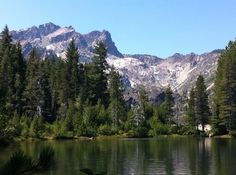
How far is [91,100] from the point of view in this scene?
125 metres

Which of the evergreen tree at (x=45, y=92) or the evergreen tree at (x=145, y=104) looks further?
the evergreen tree at (x=145, y=104)

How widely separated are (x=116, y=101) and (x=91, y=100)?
32.9ft

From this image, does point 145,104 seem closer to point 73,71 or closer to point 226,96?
point 73,71

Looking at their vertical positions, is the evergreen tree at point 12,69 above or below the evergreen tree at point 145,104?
above

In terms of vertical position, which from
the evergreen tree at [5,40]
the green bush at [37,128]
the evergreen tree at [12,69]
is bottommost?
the green bush at [37,128]

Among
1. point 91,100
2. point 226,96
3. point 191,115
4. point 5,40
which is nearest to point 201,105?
point 191,115

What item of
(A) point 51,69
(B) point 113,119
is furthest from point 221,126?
(A) point 51,69

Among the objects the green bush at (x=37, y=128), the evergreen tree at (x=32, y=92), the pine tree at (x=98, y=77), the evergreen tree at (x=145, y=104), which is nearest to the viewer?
the green bush at (x=37, y=128)

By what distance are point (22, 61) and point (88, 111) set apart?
23468 millimetres

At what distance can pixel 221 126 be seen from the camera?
112625 mm

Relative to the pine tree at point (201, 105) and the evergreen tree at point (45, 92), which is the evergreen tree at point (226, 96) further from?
the evergreen tree at point (45, 92)

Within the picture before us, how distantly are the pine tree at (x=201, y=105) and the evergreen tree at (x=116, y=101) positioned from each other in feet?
67.7

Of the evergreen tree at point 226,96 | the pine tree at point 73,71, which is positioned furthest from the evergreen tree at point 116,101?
the evergreen tree at point 226,96

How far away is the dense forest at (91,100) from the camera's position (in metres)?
105
